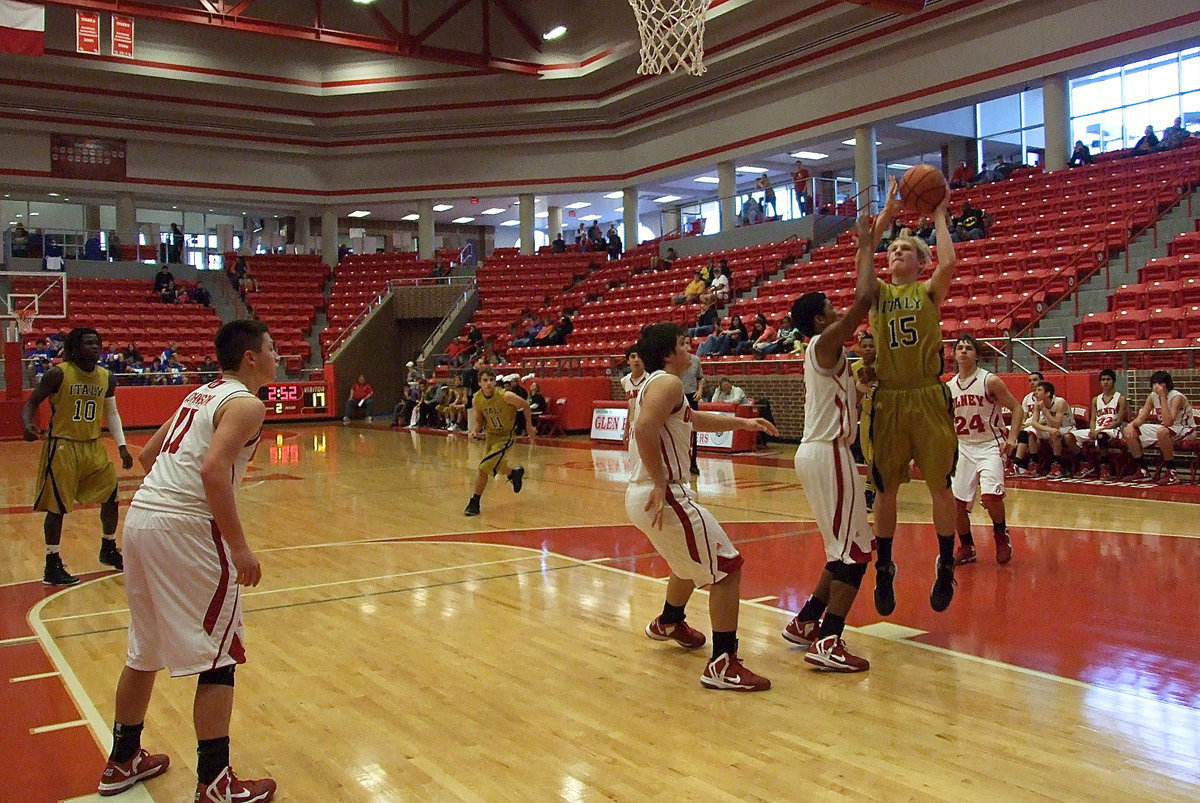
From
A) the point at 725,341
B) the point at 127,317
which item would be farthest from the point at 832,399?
the point at 127,317

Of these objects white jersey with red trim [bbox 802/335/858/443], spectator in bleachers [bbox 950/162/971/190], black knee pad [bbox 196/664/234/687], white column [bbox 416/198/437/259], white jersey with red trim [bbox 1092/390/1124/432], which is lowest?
black knee pad [bbox 196/664/234/687]

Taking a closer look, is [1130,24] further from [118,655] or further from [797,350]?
[118,655]

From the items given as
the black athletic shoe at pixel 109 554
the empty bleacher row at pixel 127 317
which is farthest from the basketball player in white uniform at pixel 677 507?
the empty bleacher row at pixel 127 317

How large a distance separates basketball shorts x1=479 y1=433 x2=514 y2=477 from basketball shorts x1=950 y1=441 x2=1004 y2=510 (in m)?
4.52

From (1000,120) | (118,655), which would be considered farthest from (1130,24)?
(118,655)

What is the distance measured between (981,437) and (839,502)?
2920 mm

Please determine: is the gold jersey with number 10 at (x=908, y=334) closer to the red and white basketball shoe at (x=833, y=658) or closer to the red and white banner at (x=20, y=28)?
the red and white basketball shoe at (x=833, y=658)

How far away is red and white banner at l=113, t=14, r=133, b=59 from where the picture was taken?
2405cm

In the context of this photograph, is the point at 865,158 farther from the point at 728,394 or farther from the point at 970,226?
the point at 728,394

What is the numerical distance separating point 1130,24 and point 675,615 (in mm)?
17422

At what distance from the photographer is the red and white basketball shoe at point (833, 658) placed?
174 inches

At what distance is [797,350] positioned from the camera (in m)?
15.6

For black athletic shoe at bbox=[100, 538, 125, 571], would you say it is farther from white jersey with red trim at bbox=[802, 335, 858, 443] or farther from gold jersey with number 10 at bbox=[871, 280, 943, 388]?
gold jersey with number 10 at bbox=[871, 280, 943, 388]

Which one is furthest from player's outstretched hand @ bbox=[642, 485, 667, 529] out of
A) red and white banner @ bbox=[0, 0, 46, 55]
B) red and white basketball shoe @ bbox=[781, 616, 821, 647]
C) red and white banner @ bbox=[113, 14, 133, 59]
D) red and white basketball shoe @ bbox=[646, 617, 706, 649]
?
red and white banner @ bbox=[113, 14, 133, 59]
